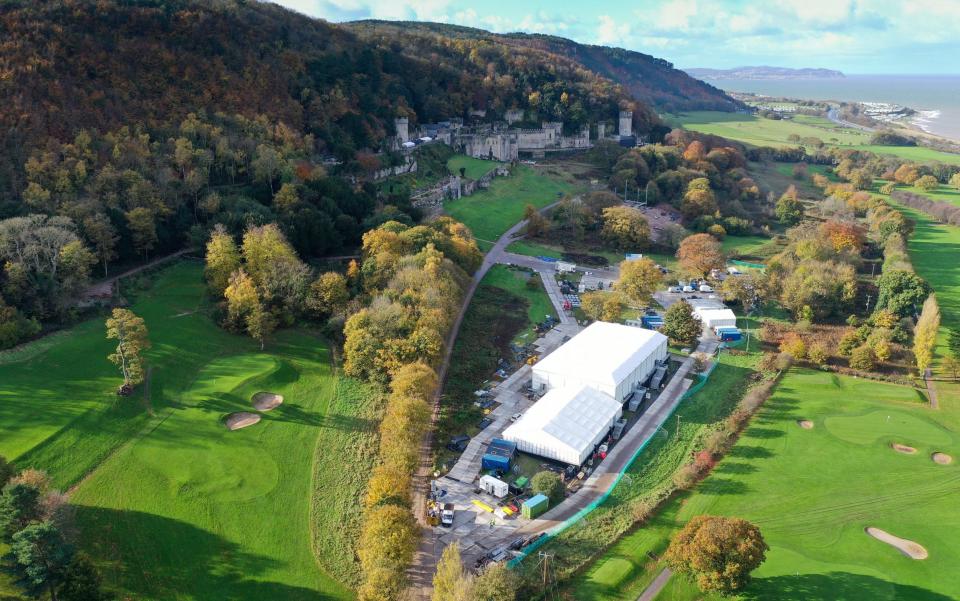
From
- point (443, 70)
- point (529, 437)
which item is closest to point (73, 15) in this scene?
point (443, 70)

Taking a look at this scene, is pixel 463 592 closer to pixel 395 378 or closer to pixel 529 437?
pixel 529 437

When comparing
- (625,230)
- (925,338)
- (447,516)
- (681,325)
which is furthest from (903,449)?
(625,230)

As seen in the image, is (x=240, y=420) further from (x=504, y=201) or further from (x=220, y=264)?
(x=504, y=201)

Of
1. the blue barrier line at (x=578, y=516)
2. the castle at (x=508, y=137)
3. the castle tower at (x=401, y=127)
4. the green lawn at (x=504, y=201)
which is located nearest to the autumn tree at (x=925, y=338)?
the blue barrier line at (x=578, y=516)

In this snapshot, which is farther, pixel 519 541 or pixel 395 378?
pixel 395 378

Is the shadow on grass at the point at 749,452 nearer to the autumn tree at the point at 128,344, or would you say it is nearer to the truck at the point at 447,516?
the truck at the point at 447,516

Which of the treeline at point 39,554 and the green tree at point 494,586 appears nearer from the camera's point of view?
the treeline at point 39,554
